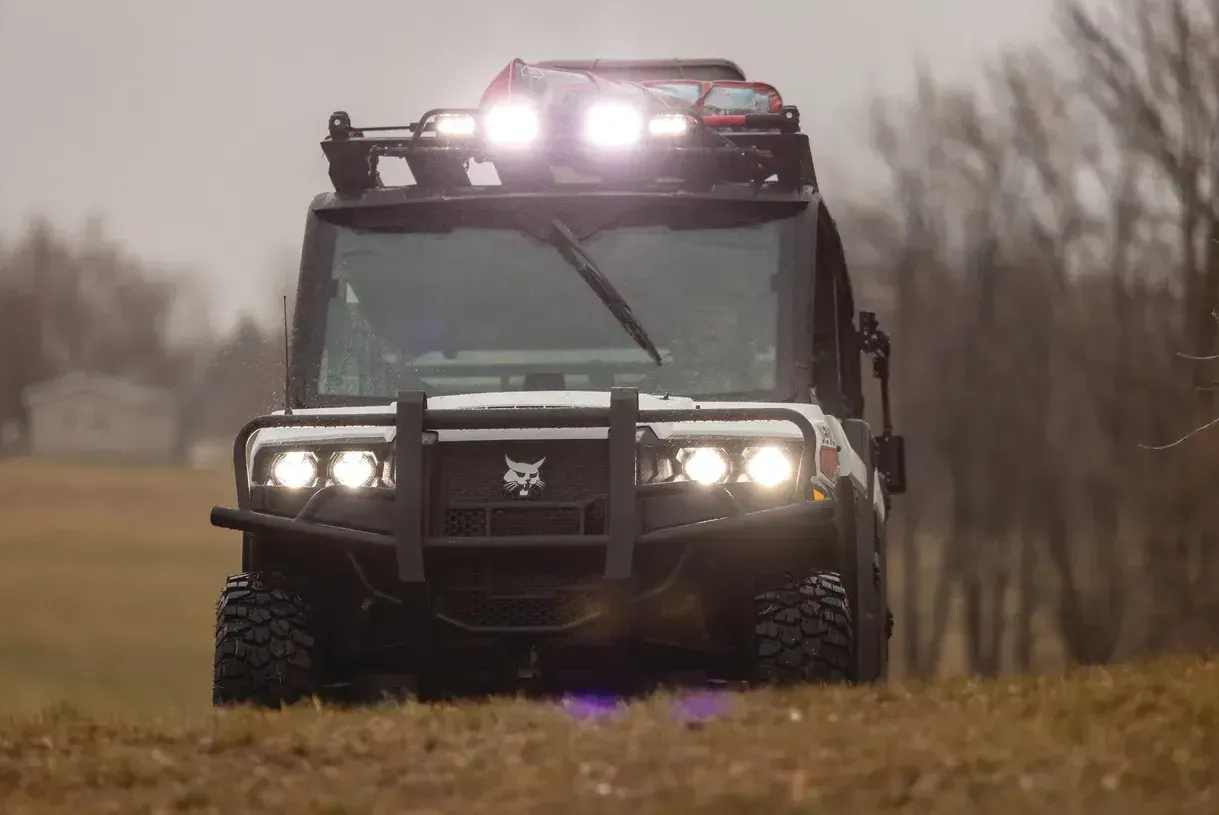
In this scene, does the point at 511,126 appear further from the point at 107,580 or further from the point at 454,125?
the point at 107,580

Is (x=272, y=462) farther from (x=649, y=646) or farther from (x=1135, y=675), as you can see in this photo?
(x=1135, y=675)

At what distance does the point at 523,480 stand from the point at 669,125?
237 centimetres

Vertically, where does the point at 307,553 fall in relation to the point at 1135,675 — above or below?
above

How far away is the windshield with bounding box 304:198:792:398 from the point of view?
999 centimetres

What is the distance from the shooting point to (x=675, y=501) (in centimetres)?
893

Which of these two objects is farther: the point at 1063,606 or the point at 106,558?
the point at 106,558

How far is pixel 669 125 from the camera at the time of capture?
1054cm

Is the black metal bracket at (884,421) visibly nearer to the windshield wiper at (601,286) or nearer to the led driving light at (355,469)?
the windshield wiper at (601,286)

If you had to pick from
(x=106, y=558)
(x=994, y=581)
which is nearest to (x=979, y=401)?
Answer: (x=994, y=581)

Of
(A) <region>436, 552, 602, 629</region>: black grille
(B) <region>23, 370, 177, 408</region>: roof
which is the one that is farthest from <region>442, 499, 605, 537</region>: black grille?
(B) <region>23, 370, 177, 408</region>: roof

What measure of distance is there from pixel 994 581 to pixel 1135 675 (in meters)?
36.9

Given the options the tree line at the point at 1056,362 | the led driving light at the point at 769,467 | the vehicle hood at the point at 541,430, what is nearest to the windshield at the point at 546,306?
the vehicle hood at the point at 541,430

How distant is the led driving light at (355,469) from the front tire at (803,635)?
178 centimetres

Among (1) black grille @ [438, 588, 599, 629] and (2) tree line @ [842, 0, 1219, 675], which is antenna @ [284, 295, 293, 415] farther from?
(2) tree line @ [842, 0, 1219, 675]
